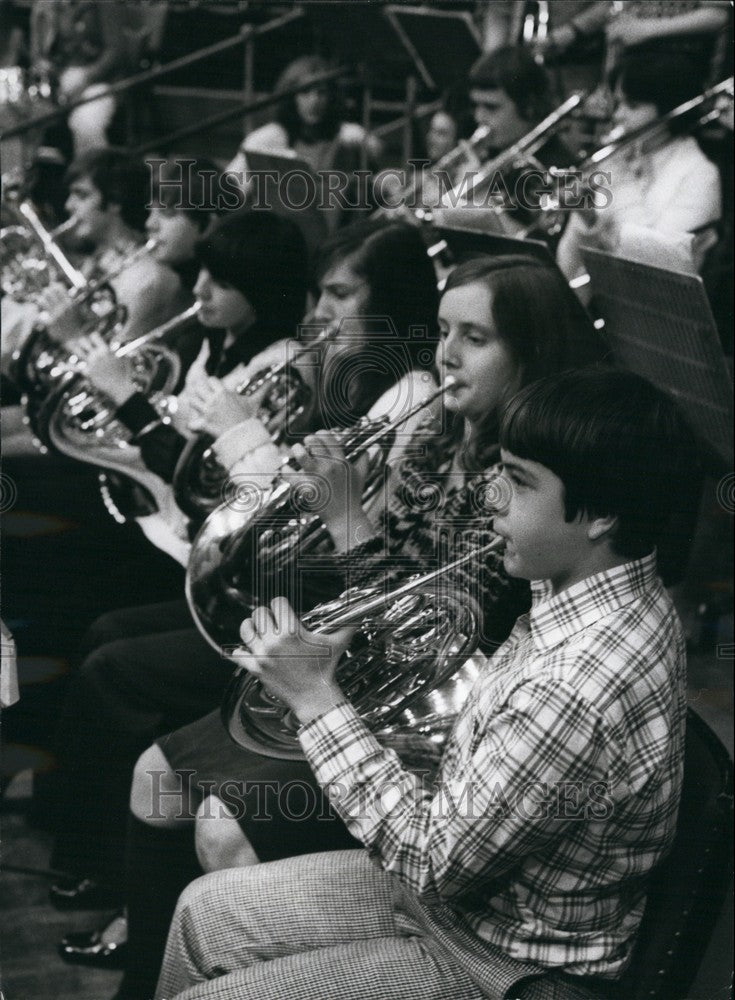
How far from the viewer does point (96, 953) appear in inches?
80.5

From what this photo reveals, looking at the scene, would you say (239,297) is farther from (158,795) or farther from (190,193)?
(158,795)

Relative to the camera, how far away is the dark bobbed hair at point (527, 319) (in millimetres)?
1761

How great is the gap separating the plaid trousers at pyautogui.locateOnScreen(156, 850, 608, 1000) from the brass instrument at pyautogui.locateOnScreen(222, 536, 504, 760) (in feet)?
0.54

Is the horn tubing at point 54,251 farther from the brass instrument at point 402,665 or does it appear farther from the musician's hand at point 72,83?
the musician's hand at point 72,83

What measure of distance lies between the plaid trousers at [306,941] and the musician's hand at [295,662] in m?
0.27

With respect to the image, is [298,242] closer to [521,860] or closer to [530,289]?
[530,289]

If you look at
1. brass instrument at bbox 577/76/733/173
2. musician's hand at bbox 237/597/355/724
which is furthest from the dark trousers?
brass instrument at bbox 577/76/733/173

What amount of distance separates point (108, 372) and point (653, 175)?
1.65 m

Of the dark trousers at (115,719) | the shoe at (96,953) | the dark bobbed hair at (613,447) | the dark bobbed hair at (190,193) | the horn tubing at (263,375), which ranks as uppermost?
the dark bobbed hair at (613,447)

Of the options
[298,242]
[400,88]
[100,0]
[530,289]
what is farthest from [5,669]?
[100,0]

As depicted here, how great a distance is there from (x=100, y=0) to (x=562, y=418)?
551 centimetres

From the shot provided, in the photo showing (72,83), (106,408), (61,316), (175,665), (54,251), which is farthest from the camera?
(72,83)

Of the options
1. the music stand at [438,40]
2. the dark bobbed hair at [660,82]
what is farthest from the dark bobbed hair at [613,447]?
the music stand at [438,40]

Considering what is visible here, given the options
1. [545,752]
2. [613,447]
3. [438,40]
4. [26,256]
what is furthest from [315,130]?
[545,752]
